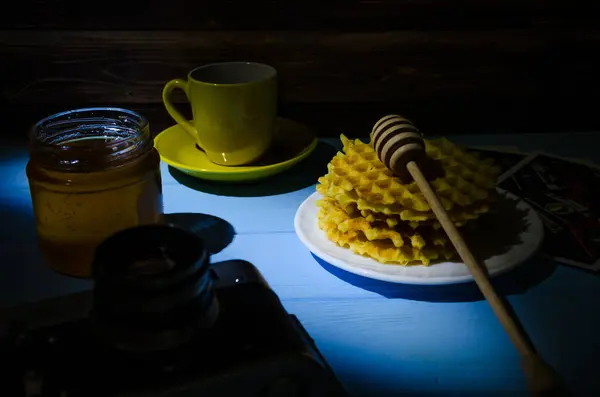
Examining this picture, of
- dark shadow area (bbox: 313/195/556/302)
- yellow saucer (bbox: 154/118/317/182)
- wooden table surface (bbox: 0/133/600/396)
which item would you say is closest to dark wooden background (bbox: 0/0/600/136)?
yellow saucer (bbox: 154/118/317/182)

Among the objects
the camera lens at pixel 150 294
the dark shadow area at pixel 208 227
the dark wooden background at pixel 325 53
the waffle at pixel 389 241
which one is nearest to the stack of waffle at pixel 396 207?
the waffle at pixel 389 241

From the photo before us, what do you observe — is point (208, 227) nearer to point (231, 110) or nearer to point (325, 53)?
point (231, 110)

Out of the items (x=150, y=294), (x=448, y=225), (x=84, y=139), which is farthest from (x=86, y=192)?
(x=448, y=225)

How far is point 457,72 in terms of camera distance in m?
1.18

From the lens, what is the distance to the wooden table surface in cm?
57

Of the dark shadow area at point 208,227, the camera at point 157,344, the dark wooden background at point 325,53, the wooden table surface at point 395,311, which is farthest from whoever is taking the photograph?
the dark wooden background at point 325,53

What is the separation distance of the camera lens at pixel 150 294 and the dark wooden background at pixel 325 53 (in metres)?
0.68

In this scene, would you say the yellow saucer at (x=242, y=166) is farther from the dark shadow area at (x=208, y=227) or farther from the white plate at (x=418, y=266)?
the white plate at (x=418, y=266)

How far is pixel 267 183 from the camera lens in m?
0.95

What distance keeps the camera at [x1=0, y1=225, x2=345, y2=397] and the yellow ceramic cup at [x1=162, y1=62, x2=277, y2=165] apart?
0.40 m

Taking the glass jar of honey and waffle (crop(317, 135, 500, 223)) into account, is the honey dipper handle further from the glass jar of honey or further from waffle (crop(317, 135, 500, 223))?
the glass jar of honey

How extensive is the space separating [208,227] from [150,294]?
1.19 ft

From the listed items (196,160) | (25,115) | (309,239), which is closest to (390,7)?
(196,160)

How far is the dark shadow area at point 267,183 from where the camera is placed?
925mm
